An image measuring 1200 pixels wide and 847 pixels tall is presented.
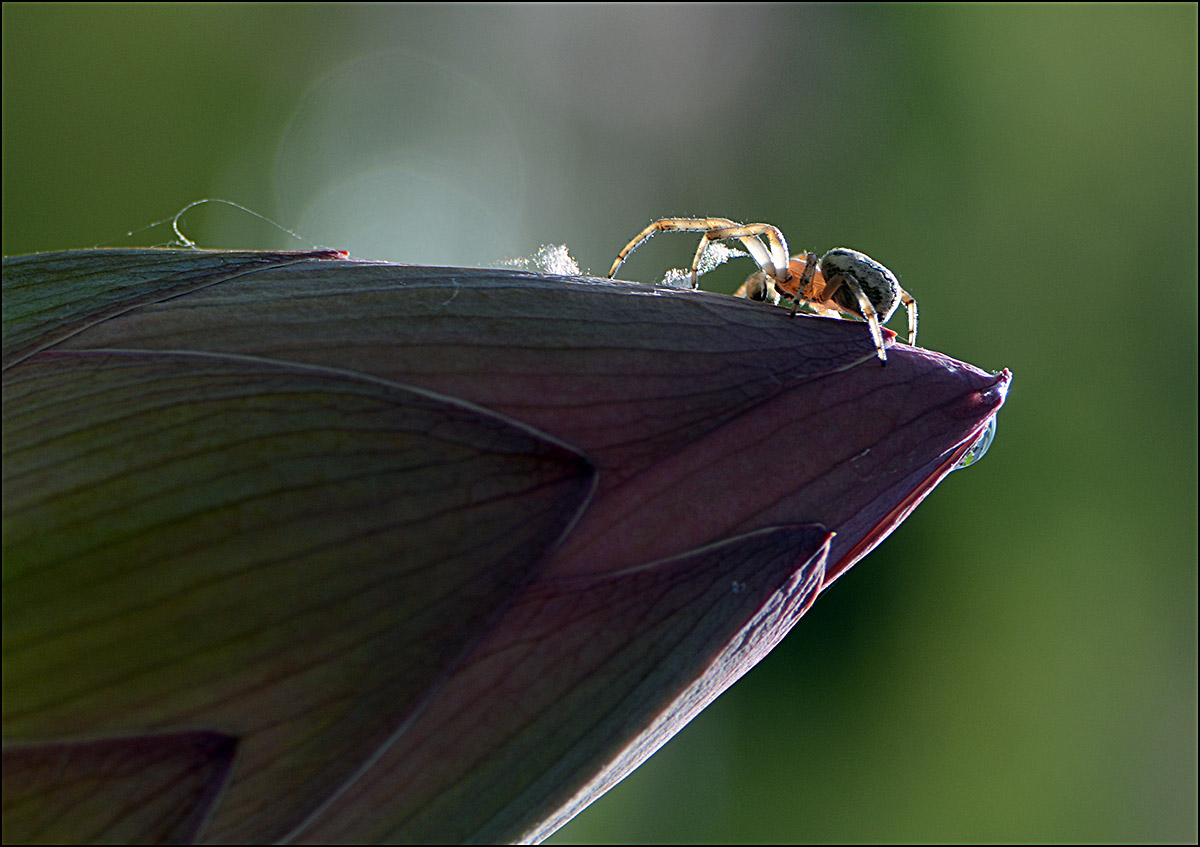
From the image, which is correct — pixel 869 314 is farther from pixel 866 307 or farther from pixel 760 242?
pixel 760 242

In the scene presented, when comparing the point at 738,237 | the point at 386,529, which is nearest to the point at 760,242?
the point at 738,237

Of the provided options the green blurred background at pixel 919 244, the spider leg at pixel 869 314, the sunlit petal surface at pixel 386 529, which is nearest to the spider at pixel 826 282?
the spider leg at pixel 869 314

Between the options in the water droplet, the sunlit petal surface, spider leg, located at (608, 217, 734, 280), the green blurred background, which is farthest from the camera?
the green blurred background

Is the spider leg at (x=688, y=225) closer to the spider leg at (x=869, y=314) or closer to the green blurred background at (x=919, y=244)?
the spider leg at (x=869, y=314)

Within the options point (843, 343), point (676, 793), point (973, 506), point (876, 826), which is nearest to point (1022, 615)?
point (973, 506)

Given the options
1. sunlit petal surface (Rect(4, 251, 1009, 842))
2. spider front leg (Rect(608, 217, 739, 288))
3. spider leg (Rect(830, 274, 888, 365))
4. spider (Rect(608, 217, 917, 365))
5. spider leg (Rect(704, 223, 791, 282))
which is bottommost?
sunlit petal surface (Rect(4, 251, 1009, 842))

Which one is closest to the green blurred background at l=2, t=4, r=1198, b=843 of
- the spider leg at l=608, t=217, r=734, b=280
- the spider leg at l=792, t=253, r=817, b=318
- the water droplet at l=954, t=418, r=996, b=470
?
the spider leg at l=608, t=217, r=734, b=280

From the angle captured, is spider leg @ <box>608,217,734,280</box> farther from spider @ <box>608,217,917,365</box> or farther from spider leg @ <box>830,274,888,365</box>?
spider leg @ <box>830,274,888,365</box>
